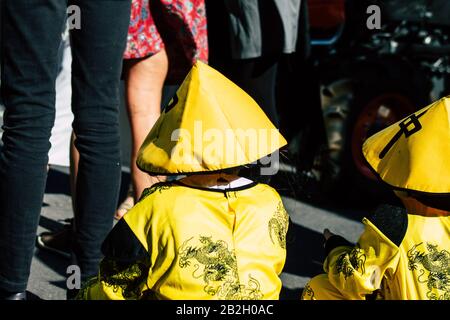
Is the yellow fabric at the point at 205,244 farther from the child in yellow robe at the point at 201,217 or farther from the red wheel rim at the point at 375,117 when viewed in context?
the red wheel rim at the point at 375,117

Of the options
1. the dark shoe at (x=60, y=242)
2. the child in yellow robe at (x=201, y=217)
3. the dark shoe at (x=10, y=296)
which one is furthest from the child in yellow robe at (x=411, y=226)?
the dark shoe at (x=60, y=242)

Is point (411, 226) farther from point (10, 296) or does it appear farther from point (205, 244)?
point (10, 296)

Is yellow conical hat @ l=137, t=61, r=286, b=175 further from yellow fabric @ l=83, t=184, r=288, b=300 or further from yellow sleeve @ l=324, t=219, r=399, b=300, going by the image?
yellow sleeve @ l=324, t=219, r=399, b=300

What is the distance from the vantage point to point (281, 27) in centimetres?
356

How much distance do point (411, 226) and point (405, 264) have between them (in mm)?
105

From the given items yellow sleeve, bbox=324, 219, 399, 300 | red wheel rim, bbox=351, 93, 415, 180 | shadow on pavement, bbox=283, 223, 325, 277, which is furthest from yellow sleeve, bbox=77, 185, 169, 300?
red wheel rim, bbox=351, 93, 415, 180

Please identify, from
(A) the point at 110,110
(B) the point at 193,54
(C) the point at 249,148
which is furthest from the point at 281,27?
→ (C) the point at 249,148

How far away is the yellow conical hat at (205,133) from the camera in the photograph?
226 cm

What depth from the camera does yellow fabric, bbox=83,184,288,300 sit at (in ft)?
7.32

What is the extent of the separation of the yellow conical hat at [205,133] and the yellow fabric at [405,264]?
1.22 ft

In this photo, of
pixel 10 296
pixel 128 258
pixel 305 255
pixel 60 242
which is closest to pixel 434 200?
pixel 128 258

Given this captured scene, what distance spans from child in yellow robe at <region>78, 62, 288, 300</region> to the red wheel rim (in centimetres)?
237
